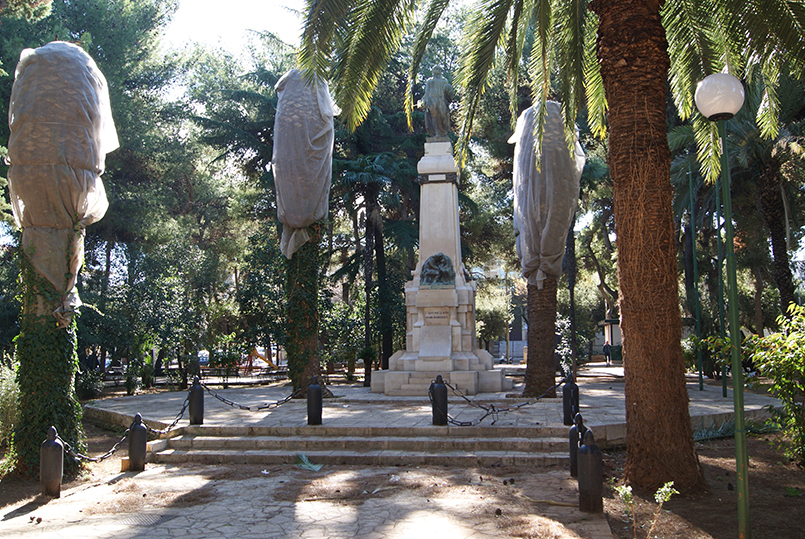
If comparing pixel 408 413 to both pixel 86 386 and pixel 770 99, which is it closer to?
pixel 770 99

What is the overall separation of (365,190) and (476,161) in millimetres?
8495

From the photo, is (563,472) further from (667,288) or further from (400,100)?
(400,100)

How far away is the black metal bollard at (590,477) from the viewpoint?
17.3 feet

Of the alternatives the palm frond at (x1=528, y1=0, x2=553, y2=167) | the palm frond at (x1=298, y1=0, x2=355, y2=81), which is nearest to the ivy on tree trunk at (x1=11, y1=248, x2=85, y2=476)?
the palm frond at (x1=298, y1=0, x2=355, y2=81)

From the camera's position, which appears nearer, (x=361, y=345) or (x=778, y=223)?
(x=778, y=223)

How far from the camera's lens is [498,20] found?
7.73 m

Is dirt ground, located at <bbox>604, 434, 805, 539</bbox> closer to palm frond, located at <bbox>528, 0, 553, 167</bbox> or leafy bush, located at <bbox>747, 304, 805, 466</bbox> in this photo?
leafy bush, located at <bbox>747, 304, 805, 466</bbox>

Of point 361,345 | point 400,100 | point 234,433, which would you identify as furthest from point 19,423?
point 400,100

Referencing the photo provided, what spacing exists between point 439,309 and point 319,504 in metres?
8.94

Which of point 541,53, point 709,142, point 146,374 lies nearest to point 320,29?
point 541,53

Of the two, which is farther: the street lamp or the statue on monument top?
the statue on monument top

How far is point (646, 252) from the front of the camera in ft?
19.5

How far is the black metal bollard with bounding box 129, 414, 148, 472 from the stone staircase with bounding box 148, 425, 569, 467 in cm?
60

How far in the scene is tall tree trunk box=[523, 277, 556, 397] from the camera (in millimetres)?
11836
